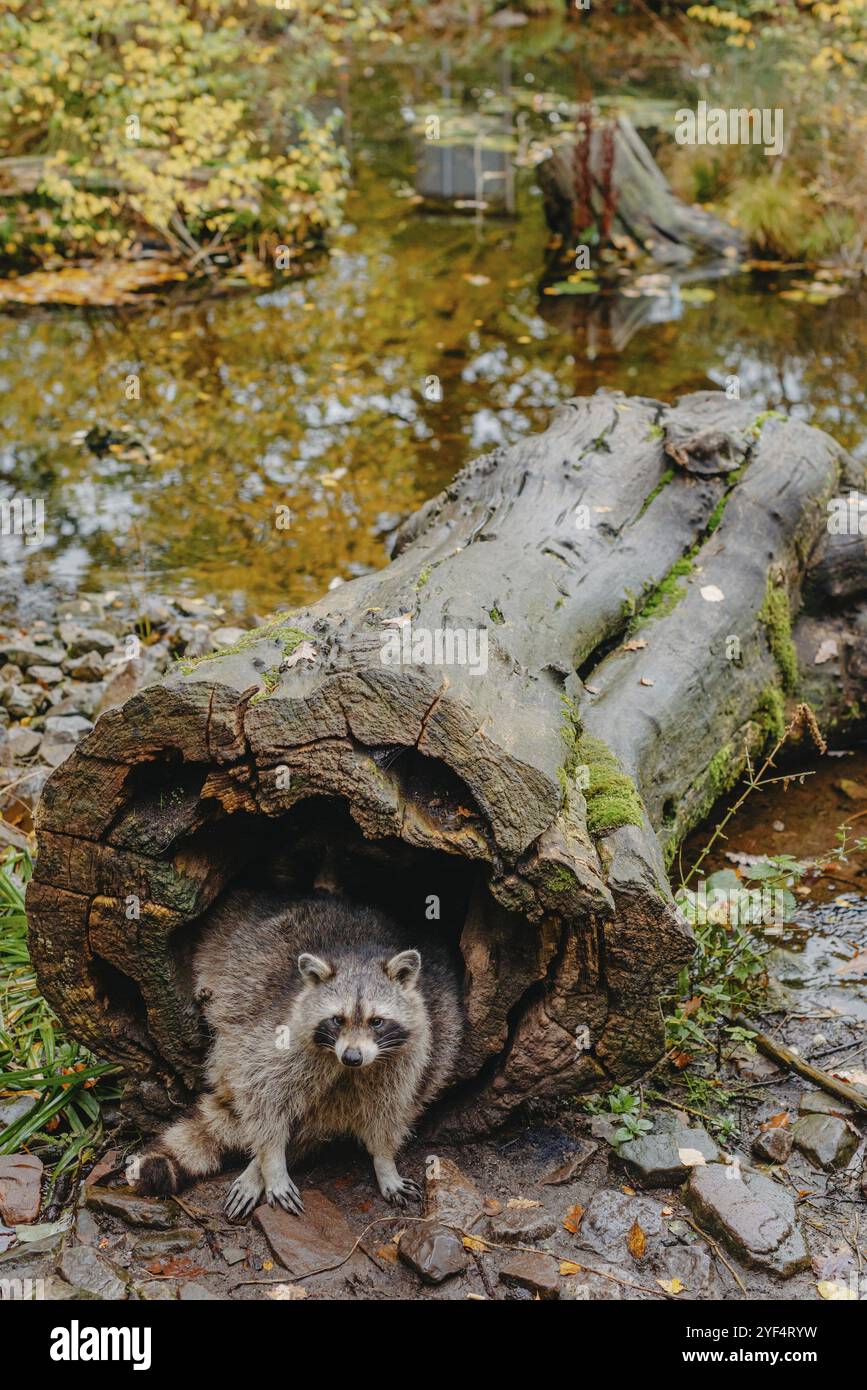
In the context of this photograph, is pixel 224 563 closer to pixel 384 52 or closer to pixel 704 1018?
pixel 704 1018

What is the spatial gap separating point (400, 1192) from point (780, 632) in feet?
10.6

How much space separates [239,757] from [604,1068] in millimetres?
1497

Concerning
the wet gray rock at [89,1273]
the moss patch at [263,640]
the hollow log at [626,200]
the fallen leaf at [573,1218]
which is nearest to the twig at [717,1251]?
the fallen leaf at [573,1218]

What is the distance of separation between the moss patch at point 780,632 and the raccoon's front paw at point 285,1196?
328 centimetres

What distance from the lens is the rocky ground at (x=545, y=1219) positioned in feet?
12.6

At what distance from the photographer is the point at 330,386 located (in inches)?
447

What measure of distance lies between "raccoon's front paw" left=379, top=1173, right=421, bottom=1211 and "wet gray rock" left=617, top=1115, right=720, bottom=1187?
66 centimetres

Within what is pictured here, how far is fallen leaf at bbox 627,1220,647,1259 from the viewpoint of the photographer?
12.9 ft

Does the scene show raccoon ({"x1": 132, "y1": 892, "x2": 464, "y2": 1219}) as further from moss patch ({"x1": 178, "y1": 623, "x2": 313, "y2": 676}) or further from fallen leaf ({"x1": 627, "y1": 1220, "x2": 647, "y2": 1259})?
moss patch ({"x1": 178, "y1": 623, "x2": 313, "y2": 676})

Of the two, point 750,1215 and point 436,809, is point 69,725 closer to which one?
point 436,809

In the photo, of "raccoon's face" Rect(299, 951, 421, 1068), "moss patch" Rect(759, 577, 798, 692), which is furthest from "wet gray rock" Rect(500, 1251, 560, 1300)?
"moss patch" Rect(759, 577, 798, 692)

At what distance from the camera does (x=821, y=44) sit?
14.3 m

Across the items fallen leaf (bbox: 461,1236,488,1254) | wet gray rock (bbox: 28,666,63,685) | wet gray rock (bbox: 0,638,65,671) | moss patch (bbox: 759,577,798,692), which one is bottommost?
fallen leaf (bbox: 461,1236,488,1254)

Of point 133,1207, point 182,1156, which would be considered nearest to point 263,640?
point 182,1156
